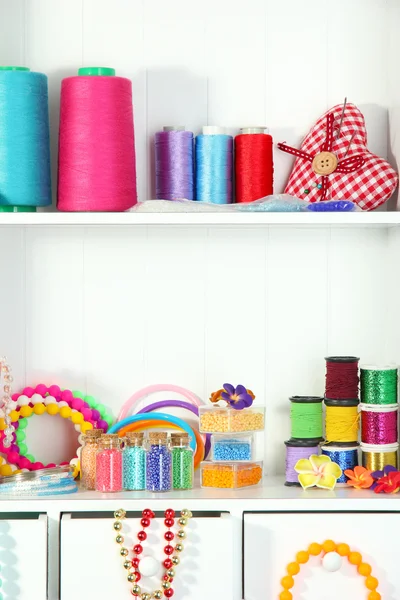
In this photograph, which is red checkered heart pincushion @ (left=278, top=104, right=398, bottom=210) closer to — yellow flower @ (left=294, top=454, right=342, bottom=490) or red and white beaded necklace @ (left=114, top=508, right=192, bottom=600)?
yellow flower @ (left=294, top=454, right=342, bottom=490)

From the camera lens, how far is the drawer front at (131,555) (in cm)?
164

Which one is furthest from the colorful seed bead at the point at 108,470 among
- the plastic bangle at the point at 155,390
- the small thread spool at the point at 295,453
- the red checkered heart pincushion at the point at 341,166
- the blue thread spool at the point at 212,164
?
the red checkered heart pincushion at the point at 341,166

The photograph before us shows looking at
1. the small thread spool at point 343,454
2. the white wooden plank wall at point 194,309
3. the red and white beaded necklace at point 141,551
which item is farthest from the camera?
the white wooden plank wall at point 194,309

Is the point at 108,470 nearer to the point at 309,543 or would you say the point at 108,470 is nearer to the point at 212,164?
the point at 309,543

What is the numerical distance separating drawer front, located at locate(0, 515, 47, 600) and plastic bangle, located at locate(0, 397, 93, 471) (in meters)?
0.27

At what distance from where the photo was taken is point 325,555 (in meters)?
1.67

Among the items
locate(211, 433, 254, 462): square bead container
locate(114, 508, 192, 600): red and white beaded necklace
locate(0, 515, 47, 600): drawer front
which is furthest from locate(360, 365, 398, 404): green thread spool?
locate(0, 515, 47, 600): drawer front

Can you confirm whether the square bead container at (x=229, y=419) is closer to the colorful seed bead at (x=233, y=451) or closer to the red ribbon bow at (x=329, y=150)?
the colorful seed bead at (x=233, y=451)

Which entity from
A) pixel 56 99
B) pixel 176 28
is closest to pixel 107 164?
pixel 56 99

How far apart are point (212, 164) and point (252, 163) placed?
81mm

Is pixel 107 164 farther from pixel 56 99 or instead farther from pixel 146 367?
pixel 146 367

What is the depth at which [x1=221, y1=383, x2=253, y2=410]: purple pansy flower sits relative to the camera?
1.83 m

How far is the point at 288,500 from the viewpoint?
1.71 metres

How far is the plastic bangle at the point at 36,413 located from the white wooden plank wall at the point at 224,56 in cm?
47
